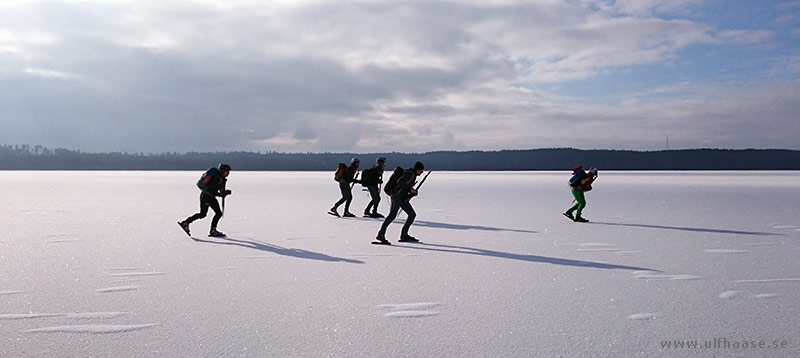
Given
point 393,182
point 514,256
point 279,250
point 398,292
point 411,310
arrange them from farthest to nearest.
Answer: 1. point 393,182
2. point 279,250
3. point 514,256
4. point 398,292
5. point 411,310

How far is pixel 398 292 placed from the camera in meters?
6.07

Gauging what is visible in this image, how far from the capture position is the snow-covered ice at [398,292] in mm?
4402

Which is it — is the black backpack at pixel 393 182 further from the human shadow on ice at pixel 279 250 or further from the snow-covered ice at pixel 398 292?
the human shadow on ice at pixel 279 250

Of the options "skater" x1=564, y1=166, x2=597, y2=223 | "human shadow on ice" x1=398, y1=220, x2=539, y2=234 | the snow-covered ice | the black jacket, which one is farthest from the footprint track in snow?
"skater" x1=564, y1=166, x2=597, y2=223

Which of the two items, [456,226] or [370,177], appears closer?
[456,226]

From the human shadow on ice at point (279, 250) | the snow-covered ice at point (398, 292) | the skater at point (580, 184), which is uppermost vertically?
the skater at point (580, 184)

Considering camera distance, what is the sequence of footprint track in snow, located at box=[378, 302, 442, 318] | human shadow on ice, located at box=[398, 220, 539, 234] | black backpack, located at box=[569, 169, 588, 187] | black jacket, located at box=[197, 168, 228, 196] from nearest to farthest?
footprint track in snow, located at box=[378, 302, 442, 318]
black jacket, located at box=[197, 168, 228, 196]
human shadow on ice, located at box=[398, 220, 539, 234]
black backpack, located at box=[569, 169, 588, 187]

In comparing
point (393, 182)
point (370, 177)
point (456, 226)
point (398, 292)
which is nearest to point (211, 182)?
point (393, 182)

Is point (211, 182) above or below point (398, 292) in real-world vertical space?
above

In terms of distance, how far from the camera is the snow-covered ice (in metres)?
4.40

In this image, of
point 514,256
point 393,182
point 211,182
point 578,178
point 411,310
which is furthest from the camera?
point 578,178

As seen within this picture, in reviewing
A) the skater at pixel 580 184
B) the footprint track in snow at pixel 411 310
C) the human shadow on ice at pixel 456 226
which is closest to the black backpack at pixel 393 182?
the human shadow on ice at pixel 456 226

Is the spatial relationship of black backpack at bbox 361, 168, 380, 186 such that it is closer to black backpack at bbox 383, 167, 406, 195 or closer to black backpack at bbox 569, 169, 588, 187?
black backpack at bbox 383, 167, 406, 195

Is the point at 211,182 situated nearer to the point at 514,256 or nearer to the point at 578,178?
the point at 514,256
